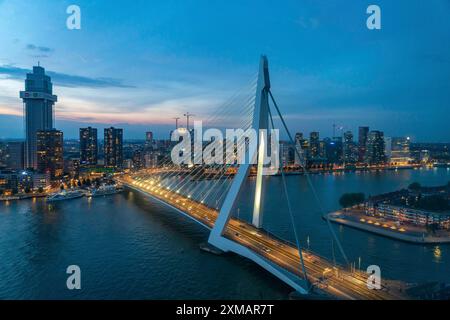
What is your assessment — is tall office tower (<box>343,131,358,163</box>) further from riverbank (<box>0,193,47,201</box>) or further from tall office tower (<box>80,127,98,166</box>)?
riverbank (<box>0,193,47,201</box>)

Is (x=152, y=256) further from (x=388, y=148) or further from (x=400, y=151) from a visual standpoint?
(x=400, y=151)

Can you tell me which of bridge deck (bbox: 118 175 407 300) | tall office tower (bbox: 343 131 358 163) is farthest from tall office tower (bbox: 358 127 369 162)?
bridge deck (bbox: 118 175 407 300)

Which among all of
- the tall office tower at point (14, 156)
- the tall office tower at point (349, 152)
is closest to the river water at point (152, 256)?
the tall office tower at point (14, 156)

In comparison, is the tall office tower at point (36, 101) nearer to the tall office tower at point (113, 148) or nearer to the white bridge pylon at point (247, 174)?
the tall office tower at point (113, 148)

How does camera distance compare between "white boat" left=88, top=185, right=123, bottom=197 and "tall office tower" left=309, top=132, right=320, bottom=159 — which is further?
"tall office tower" left=309, top=132, right=320, bottom=159

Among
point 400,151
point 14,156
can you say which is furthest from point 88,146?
point 400,151

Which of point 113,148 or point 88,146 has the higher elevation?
point 88,146
